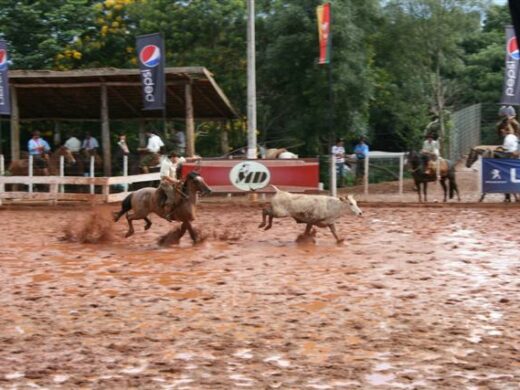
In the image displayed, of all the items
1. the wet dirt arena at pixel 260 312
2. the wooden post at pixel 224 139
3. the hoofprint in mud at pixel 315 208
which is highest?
the wooden post at pixel 224 139

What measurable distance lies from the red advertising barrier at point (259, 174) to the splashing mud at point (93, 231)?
5808mm

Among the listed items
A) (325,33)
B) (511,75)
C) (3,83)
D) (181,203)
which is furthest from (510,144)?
(3,83)

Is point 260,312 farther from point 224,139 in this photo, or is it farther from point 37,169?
point 224,139

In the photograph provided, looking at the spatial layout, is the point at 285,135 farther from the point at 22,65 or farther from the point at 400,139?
the point at 22,65

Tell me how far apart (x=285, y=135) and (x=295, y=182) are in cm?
999

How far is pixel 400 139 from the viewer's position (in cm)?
3625

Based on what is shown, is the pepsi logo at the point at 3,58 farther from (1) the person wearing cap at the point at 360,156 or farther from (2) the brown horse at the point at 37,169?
(1) the person wearing cap at the point at 360,156

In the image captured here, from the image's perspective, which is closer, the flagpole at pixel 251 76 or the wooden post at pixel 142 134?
the flagpole at pixel 251 76

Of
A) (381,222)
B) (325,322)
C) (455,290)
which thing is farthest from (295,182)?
(325,322)

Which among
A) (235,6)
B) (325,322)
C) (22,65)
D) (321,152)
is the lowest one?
(325,322)

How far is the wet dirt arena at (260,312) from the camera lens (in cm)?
684

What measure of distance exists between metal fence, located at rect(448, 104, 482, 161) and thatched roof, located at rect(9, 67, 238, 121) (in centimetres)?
1282

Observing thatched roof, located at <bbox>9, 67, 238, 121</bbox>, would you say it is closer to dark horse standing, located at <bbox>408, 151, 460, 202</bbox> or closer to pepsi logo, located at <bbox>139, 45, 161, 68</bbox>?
pepsi logo, located at <bbox>139, 45, 161, 68</bbox>

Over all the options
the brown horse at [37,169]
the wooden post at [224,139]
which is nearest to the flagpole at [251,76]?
the brown horse at [37,169]
